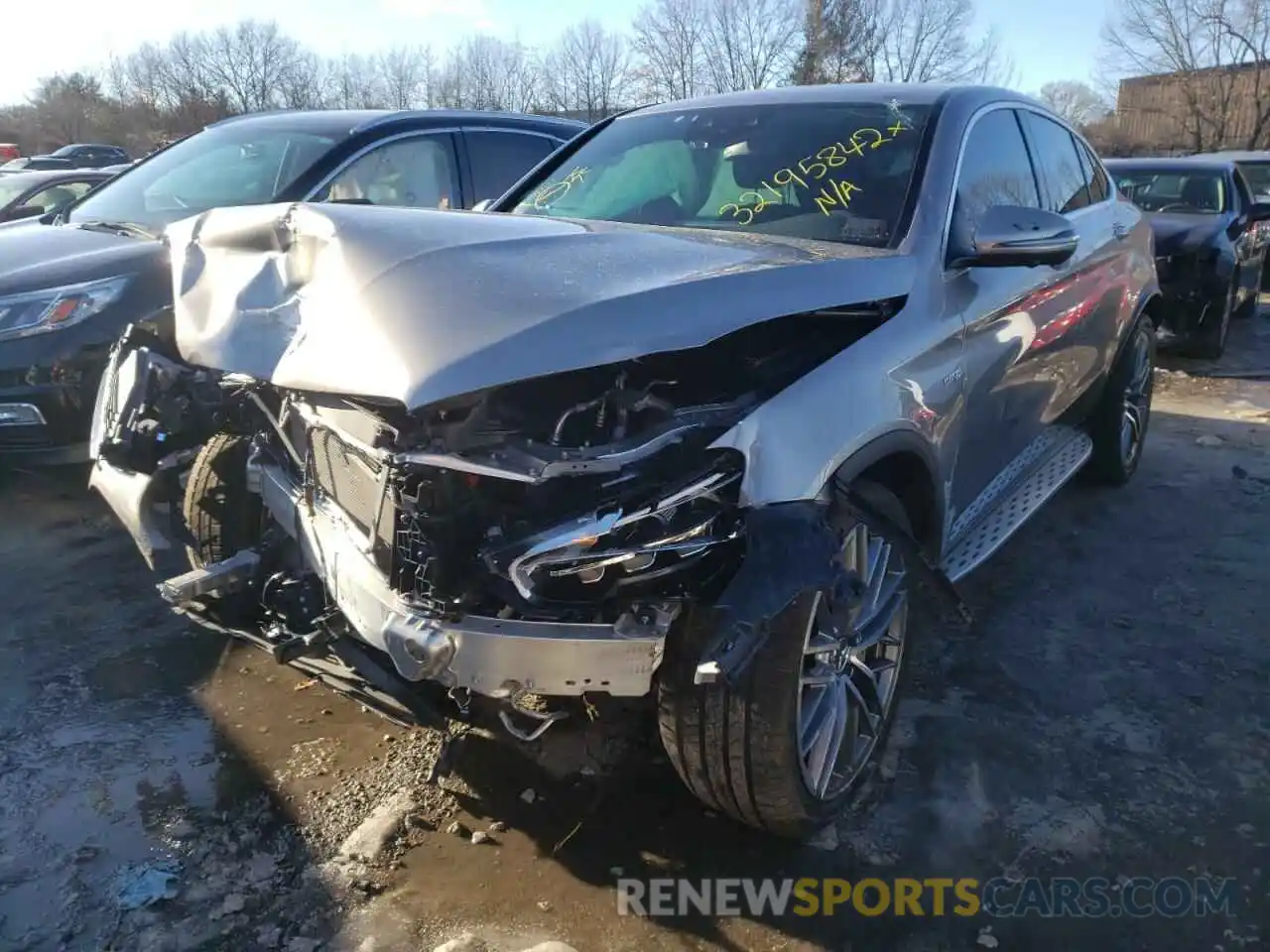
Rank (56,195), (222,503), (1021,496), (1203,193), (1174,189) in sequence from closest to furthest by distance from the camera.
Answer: (222,503), (1021,496), (1203,193), (1174,189), (56,195)

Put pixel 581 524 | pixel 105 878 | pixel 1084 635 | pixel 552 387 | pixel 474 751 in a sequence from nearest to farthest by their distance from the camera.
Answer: pixel 581 524 < pixel 552 387 < pixel 105 878 < pixel 474 751 < pixel 1084 635

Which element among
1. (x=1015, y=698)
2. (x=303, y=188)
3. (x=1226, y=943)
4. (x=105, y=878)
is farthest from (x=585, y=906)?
(x=303, y=188)

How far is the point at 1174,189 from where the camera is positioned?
934 cm

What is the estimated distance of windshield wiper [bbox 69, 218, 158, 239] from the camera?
505cm

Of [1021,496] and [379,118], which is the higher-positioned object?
[379,118]

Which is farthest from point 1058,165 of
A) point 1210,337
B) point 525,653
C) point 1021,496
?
point 1210,337

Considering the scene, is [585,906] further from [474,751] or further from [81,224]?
[81,224]

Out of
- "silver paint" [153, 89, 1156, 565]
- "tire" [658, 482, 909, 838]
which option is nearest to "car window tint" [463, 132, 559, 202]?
"silver paint" [153, 89, 1156, 565]

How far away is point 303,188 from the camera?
199 inches

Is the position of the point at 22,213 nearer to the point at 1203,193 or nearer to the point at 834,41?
the point at 1203,193

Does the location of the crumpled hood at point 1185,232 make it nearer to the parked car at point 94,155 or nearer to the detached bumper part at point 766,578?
the detached bumper part at point 766,578

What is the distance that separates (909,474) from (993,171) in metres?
1.37

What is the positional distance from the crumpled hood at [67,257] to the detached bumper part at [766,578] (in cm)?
363

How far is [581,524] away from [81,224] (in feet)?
15.0
